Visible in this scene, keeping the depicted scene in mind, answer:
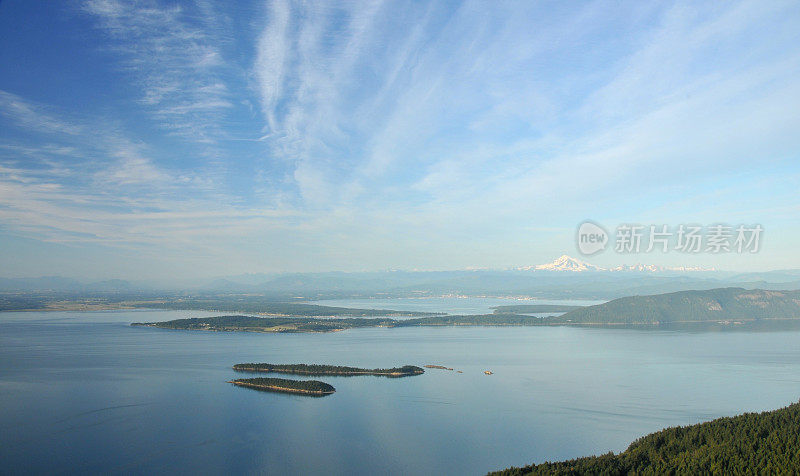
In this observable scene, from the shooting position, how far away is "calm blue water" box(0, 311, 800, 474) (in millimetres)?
13930

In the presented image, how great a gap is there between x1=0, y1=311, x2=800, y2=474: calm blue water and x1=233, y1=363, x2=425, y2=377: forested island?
1.07 metres

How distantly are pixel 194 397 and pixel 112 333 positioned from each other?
27393 millimetres

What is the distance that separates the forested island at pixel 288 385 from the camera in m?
21.5

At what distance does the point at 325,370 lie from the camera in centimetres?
2580

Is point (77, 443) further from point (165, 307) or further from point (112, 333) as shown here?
point (165, 307)

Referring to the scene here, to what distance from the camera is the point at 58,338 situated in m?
38.5

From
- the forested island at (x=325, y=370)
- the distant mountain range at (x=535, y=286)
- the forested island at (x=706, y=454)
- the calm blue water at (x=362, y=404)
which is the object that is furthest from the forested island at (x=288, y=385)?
the distant mountain range at (x=535, y=286)

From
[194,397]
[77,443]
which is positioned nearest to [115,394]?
[194,397]

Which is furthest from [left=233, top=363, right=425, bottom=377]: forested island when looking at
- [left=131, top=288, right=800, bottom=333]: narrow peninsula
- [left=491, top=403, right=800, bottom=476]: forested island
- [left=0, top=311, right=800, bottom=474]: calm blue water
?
[left=131, top=288, right=800, bottom=333]: narrow peninsula

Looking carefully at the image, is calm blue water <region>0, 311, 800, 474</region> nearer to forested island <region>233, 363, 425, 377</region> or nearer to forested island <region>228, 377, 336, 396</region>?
forested island <region>228, 377, 336, 396</region>

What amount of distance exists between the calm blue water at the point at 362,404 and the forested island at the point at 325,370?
107cm

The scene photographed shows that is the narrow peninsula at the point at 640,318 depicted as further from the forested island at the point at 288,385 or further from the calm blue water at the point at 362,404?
the forested island at the point at 288,385

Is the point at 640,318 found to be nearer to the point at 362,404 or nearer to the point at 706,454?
the point at 362,404

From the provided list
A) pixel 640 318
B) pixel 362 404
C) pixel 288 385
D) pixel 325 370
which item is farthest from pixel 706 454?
pixel 640 318
